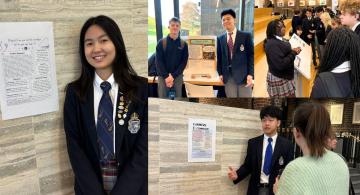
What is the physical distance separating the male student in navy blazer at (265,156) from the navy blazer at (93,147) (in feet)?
2.37

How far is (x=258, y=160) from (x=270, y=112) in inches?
10.6

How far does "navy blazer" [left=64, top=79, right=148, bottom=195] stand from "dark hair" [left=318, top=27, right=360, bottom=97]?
0.97 meters

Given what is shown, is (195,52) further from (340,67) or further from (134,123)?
(340,67)

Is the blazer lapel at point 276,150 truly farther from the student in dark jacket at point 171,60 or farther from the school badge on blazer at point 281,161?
the student in dark jacket at point 171,60

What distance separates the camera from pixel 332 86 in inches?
74.5

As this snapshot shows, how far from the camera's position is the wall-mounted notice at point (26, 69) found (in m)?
1.20

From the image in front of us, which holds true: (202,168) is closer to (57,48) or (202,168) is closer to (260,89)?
(260,89)

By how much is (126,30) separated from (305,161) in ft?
2.81

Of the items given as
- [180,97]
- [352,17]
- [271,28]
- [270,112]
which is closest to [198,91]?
[180,97]

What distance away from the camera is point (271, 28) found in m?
1.86

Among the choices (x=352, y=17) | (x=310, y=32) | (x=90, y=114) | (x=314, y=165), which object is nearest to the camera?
(x=314, y=165)

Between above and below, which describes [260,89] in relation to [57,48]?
below

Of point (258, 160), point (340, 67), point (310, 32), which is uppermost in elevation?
point (310, 32)

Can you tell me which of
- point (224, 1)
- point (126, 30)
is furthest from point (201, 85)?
point (126, 30)
